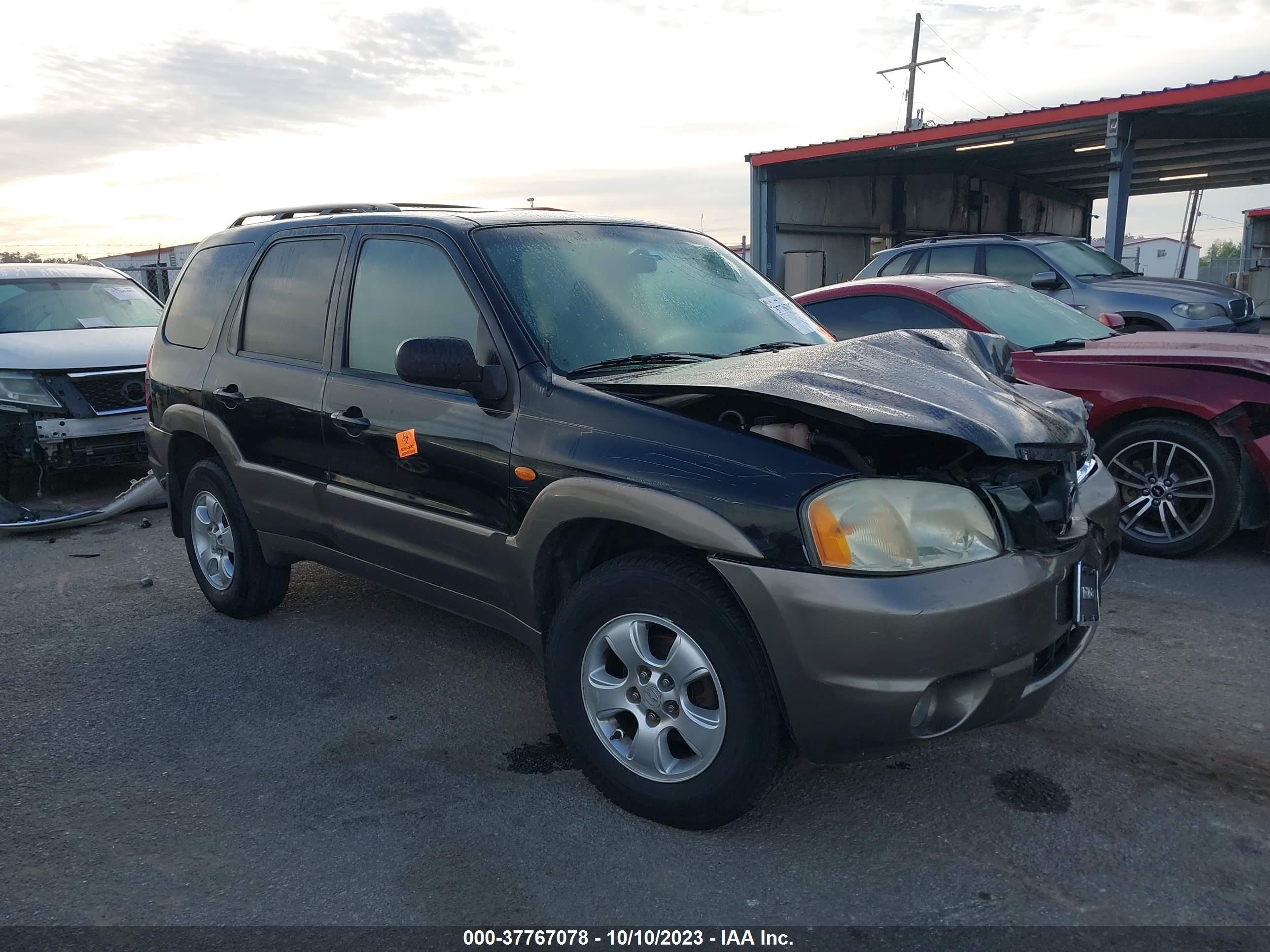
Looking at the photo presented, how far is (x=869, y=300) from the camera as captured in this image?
23.2 ft

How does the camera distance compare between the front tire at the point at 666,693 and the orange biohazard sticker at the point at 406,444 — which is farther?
the orange biohazard sticker at the point at 406,444

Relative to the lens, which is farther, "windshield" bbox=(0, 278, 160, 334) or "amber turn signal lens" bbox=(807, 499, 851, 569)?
"windshield" bbox=(0, 278, 160, 334)

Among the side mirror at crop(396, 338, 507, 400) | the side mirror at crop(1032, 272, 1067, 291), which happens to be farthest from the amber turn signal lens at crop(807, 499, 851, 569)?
the side mirror at crop(1032, 272, 1067, 291)

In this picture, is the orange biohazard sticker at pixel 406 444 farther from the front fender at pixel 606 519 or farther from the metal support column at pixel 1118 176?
the metal support column at pixel 1118 176

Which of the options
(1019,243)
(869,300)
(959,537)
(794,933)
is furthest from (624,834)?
(1019,243)

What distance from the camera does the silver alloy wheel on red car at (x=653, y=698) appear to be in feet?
9.29

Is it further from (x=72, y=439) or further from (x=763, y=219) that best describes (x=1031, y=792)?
(x=763, y=219)

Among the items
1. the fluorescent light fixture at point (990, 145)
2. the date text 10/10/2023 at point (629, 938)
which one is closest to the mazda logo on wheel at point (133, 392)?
the date text 10/10/2023 at point (629, 938)

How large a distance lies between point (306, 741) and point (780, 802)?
170cm

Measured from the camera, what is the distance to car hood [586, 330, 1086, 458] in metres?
2.71

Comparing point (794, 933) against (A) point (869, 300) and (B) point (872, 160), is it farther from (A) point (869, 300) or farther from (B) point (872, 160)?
(B) point (872, 160)

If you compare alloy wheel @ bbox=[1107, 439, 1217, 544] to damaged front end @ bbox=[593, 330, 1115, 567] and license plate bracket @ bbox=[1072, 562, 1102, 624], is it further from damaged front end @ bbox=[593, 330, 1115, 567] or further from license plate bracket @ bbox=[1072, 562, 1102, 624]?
license plate bracket @ bbox=[1072, 562, 1102, 624]

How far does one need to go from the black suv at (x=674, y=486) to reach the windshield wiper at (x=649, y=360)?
12 mm

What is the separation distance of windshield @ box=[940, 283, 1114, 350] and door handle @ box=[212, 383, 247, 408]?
4359 millimetres
